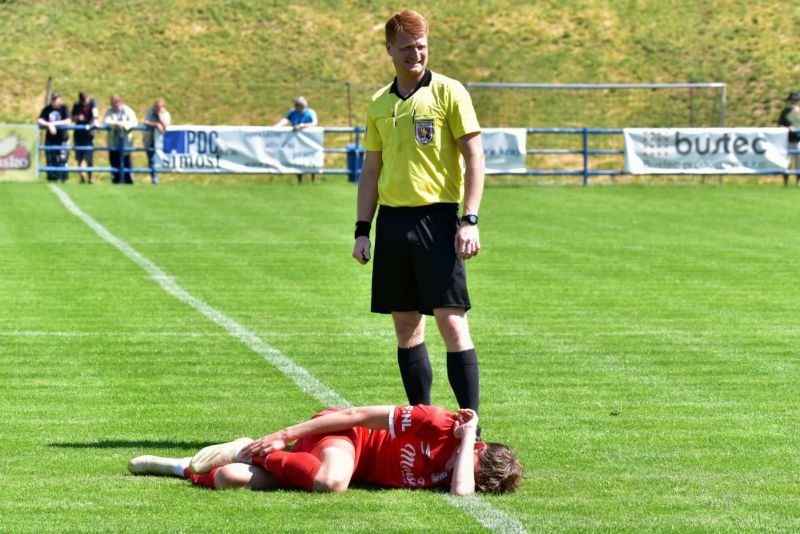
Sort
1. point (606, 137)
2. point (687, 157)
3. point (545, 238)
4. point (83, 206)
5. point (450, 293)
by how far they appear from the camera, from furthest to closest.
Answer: point (606, 137) < point (687, 157) < point (83, 206) < point (545, 238) < point (450, 293)

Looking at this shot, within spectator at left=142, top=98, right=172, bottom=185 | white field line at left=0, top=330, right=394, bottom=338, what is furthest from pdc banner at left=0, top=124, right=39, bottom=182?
white field line at left=0, top=330, right=394, bottom=338

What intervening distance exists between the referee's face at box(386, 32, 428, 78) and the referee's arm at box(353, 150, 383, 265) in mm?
521

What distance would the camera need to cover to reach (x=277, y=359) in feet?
35.4

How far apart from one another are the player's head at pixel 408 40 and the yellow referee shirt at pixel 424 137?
0.46 ft

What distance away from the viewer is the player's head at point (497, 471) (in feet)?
21.3

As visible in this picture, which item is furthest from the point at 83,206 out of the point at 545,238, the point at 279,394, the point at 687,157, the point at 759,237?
the point at 279,394

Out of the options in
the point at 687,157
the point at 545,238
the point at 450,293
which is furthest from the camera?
the point at 687,157

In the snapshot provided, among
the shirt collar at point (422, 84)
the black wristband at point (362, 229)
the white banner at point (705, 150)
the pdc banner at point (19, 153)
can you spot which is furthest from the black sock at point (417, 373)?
the white banner at point (705, 150)

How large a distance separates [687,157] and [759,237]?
10.8m

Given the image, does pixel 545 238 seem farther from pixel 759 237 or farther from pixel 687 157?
pixel 687 157

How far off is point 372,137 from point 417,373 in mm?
1154

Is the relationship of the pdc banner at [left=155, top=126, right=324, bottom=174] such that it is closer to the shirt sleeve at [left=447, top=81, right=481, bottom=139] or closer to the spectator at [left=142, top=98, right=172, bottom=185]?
the spectator at [left=142, top=98, right=172, bottom=185]

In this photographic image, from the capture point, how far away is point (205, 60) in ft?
176

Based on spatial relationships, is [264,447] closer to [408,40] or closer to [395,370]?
[408,40]
